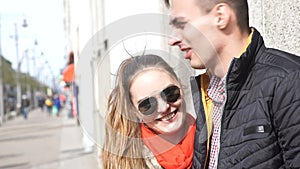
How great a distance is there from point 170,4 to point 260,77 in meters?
0.40

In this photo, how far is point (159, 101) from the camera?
1.74 meters

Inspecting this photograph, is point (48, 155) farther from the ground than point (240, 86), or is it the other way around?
point (240, 86)

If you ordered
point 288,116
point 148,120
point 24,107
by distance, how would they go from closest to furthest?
point 288,116 → point 148,120 → point 24,107

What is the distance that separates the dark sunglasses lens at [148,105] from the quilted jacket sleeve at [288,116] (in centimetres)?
45

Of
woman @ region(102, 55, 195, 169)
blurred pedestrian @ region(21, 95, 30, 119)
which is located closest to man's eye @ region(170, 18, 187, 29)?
woman @ region(102, 55, 195, 169)

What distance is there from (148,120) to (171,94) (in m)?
0.12

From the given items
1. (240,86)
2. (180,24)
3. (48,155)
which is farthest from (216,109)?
(48,155)

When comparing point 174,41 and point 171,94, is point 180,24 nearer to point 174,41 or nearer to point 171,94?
point 174,41

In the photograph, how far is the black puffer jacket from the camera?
1404mm

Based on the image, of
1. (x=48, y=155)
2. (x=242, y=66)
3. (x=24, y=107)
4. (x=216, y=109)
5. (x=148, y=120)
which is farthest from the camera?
(x=24, y=107)

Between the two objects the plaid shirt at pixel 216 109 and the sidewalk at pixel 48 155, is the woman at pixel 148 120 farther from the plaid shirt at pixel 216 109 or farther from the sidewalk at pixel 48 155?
the sidewalk at pixel 48 155

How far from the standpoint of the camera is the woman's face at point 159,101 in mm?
1741

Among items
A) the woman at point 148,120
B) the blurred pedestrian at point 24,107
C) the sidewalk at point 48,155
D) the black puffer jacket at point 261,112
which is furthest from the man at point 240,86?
the blurred pedestrian at point 24,107

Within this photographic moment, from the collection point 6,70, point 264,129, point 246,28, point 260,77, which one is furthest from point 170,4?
point 6,70
